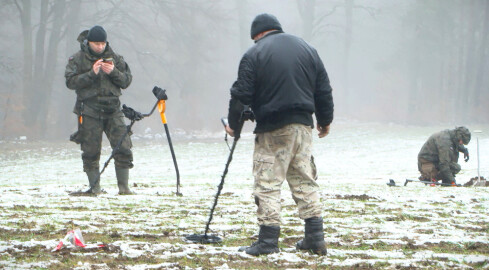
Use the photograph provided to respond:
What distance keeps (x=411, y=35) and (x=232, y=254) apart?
5655 centimetres

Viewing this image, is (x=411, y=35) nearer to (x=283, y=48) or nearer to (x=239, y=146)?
(x=239, y=146)

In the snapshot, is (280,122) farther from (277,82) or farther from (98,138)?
(98,138)

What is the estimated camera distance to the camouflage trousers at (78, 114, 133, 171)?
9.26m

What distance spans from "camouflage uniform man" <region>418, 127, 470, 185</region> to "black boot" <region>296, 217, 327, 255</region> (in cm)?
883

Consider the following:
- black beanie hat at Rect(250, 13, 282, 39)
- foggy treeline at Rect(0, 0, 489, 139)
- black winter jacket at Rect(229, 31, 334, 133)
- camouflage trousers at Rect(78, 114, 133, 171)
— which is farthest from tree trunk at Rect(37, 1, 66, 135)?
black winter jacket at Rect(229, 31, 334, 133)

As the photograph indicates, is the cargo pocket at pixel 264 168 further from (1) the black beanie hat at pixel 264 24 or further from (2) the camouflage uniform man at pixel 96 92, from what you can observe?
(2) the camouflage uniform man at pixel 96 92

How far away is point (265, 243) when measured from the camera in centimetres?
532

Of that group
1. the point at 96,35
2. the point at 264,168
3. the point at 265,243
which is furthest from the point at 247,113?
the point at 96,35

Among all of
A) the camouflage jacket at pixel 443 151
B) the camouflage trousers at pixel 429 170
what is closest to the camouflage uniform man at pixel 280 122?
the camouflage jacket at pixel 443 151

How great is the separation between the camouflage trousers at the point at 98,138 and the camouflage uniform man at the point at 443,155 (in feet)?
23.4

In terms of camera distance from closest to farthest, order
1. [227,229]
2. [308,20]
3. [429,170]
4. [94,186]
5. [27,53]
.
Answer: [227,229], [94,186], [429,170], [27,53], [308,20]

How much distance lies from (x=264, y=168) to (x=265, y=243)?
622 mm

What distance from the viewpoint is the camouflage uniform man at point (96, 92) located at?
909cm

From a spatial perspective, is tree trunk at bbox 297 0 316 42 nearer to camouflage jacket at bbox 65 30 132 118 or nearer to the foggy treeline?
the foggy treeline
